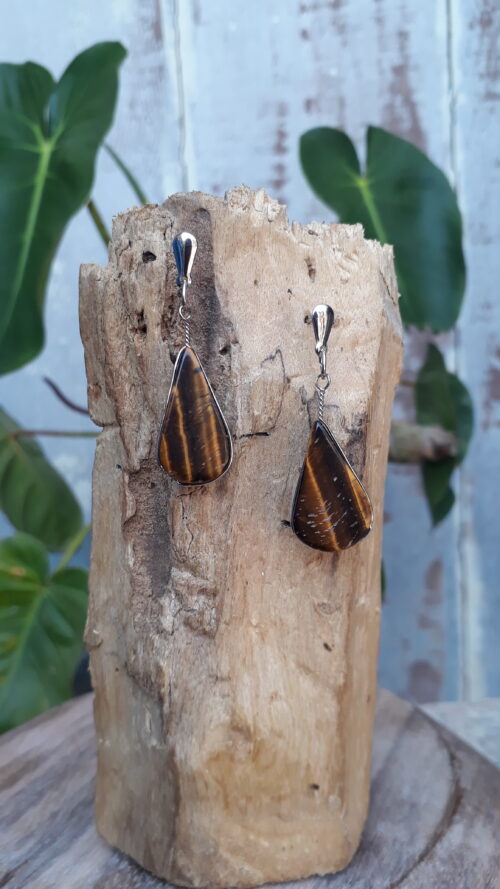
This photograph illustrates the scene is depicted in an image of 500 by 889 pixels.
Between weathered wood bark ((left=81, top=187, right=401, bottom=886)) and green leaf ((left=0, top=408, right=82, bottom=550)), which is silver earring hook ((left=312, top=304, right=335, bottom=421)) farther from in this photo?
green leaf ((left=0, top=408, right=82, bottom=550))

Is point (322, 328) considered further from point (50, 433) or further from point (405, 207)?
point (50, 433)

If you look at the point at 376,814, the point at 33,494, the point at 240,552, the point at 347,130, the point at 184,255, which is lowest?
the point at 376,814

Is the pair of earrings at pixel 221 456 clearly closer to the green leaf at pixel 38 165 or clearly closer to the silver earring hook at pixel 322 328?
the silver earring hook at pixel 322 328

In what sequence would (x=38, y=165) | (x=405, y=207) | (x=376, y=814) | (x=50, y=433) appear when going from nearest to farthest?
(x=376, y=814) → (x=38, y=165) → (x=405, y=207) → (x=50, y=433)

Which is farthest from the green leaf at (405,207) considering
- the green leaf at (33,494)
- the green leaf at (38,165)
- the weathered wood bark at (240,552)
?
the green leaf at (33,494)

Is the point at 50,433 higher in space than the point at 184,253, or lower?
lower

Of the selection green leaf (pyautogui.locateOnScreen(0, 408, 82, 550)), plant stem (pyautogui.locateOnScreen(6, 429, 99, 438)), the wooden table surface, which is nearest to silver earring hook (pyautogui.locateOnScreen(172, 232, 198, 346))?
the wooden table surface

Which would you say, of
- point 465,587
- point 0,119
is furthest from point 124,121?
point 465,587

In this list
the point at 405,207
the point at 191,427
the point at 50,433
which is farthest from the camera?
the point at 50,433

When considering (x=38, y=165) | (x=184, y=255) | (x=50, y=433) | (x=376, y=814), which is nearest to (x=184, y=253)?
(x=184, y=255)
